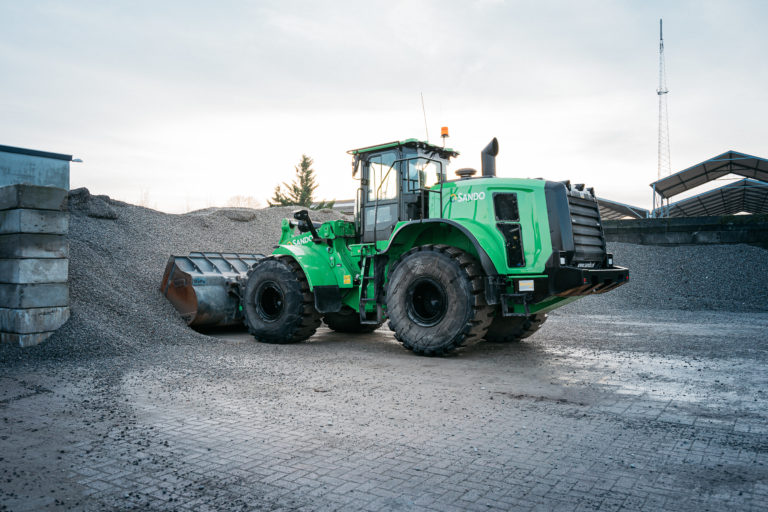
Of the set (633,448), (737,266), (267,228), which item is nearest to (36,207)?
(633,448)

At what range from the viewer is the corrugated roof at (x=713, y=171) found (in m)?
24.3

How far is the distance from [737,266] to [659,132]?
18.8 meters

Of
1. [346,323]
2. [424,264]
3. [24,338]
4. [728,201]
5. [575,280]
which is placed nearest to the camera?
[575,280]

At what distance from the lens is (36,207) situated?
7926mm

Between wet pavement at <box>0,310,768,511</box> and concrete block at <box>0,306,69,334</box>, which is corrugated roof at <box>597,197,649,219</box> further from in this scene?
concrete block at <box>0,306,69,334</box>

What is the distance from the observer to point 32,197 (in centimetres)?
790

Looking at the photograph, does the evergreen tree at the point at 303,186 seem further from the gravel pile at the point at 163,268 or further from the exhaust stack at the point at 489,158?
the exhaust stack at the point at 489,158

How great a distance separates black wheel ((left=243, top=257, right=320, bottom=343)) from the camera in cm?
956

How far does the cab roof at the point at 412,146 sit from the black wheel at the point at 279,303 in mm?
2254

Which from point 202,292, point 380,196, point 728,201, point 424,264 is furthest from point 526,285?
point 728,201

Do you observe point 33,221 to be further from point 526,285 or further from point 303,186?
point 303,186

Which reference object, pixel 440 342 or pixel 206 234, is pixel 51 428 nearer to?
pixel 440 342

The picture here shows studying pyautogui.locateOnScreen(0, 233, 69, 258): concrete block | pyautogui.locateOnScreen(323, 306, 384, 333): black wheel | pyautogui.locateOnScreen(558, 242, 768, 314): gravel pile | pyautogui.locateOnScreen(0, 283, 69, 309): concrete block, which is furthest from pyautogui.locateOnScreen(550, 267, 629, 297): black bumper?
pyautogui.locateOnScreen(558, 242, 768, 314): gravel pile

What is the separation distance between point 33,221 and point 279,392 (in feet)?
15.1
